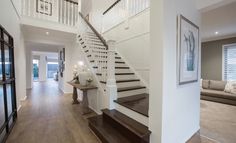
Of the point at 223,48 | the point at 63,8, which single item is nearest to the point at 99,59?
the point at 63,8

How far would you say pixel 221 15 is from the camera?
3.28 metres

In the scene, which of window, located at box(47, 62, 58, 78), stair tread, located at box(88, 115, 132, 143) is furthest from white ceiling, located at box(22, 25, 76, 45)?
window, located at box(47, 62, 58, 78)

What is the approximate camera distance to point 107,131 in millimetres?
2059

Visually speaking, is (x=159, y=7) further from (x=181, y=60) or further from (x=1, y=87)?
(x=1, y=87)

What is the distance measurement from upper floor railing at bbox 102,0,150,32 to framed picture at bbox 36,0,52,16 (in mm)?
2063

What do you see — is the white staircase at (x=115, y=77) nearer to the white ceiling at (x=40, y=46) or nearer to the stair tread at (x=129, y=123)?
the stair tread at (x=129, y=123)

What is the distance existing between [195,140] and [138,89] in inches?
58.1

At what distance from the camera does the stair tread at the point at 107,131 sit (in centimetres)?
183

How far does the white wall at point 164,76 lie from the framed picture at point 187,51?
10 centimetres


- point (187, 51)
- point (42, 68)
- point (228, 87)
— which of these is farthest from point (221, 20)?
point (42, 68)

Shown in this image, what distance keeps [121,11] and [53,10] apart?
255cm

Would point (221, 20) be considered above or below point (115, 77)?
above

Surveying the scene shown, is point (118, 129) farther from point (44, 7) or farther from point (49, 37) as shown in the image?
point (49, 37)

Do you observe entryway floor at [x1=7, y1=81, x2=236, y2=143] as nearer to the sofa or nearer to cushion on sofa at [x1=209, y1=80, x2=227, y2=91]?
the sofa
